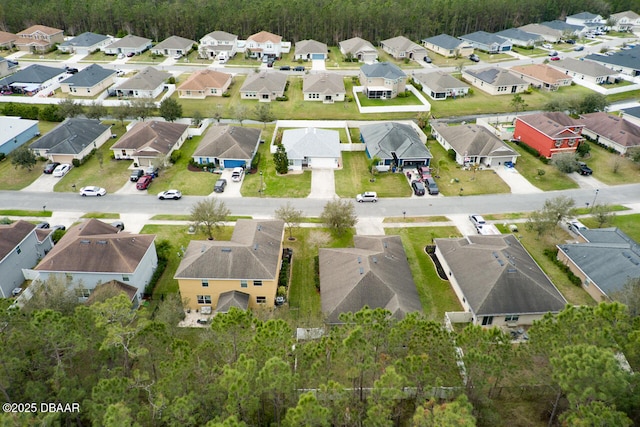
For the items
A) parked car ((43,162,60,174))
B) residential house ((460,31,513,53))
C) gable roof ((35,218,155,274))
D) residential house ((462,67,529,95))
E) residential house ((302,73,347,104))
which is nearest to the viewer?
gable roof ((35,218,155,274))

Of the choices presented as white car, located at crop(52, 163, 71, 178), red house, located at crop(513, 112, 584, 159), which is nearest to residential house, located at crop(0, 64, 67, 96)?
white car, located at crop(52, 163, 71, 178)

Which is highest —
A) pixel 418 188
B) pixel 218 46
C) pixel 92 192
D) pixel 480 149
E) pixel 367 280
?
pixel 218 46

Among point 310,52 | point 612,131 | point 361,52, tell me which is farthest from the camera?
point 310,52

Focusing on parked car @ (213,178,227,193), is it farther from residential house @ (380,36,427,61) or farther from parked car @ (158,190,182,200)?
residential house @ (380,36,427,61)

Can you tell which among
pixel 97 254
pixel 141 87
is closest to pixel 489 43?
pixel 141 87

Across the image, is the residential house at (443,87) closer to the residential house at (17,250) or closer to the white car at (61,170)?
the white car at (61,170)

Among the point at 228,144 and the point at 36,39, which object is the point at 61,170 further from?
the point at 36,39
